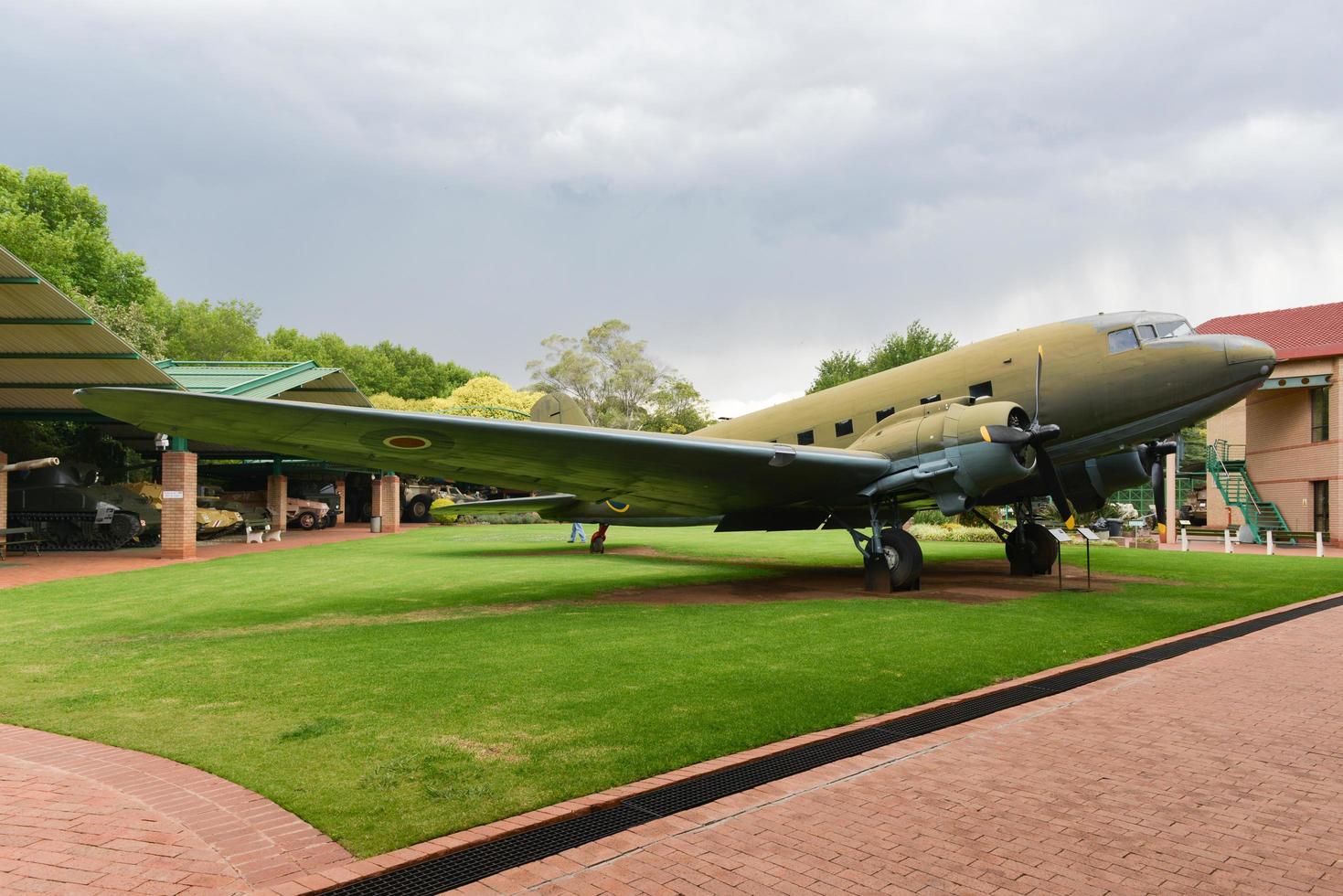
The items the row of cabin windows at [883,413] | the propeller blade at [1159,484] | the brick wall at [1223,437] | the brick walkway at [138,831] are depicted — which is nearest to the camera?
the brick walkway at [138,831]

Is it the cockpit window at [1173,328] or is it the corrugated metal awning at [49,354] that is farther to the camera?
the corrugated metal awning at [49,354]

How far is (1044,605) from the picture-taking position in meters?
11.7

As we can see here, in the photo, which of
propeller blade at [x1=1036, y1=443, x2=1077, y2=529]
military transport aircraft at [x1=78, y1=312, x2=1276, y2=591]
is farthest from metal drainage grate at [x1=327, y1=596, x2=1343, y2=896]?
military transport aircraft at [x1=78, y1=312, x2=1276, y2=591]

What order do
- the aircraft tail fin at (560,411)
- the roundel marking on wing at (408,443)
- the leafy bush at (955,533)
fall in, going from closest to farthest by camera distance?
the roundel marking on wing at (408,443), the aircraft tail fin at (560,411), the leafy bush at (955,533)

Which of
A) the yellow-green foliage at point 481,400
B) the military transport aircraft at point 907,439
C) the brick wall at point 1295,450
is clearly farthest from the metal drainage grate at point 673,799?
the yellow-green foliage at point 481,400

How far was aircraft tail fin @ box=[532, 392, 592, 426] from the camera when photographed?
20609 millimetres

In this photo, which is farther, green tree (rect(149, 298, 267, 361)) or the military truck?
green tree (rect(149, 298, 267, 361))

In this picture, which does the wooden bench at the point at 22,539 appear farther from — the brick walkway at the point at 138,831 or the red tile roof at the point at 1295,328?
the red tile roof at the point at 1295,328

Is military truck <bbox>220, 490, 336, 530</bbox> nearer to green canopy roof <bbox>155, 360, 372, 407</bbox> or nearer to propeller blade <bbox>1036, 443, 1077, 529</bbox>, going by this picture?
green canopy roof <bbox>155, 360, 372, 407</bbox>

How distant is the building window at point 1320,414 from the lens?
1133 inches

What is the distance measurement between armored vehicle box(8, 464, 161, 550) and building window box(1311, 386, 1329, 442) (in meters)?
42.9

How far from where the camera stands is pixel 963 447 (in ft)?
39.8

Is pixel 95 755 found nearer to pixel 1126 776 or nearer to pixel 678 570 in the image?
pixel 1126 776

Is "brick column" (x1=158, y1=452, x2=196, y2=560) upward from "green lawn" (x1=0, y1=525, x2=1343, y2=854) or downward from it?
upward
